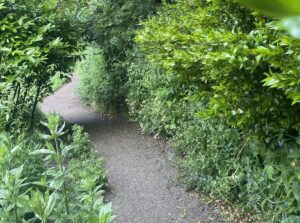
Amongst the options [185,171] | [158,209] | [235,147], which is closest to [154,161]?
[185,171]

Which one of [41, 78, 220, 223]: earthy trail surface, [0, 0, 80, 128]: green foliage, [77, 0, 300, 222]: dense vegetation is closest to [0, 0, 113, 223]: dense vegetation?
[0, 0, 80, 128]: green foliage

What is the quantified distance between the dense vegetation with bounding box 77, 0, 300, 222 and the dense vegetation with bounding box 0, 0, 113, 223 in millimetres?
1324

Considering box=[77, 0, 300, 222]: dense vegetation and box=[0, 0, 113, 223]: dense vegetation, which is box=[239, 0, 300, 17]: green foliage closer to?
box=[77, 0, 300, 222]: dense vegetation

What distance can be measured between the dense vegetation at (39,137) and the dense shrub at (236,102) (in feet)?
4.41

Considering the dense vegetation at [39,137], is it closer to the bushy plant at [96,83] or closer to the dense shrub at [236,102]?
the dense shrub at [236,102]

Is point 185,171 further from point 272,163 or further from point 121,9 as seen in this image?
point 121,9

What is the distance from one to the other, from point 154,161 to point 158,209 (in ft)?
5.64

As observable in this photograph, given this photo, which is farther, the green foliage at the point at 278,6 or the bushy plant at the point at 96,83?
the bushy plant at the point at 96,83

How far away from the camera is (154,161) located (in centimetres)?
676

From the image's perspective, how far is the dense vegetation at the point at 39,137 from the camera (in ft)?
6.77

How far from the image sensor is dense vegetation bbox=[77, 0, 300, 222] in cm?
289

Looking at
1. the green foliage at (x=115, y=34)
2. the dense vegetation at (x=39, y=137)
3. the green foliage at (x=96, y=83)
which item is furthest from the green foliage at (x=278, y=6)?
the green foliage at (x=96, y=83)

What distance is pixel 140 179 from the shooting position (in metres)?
6.07

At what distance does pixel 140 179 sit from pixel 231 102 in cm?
300
